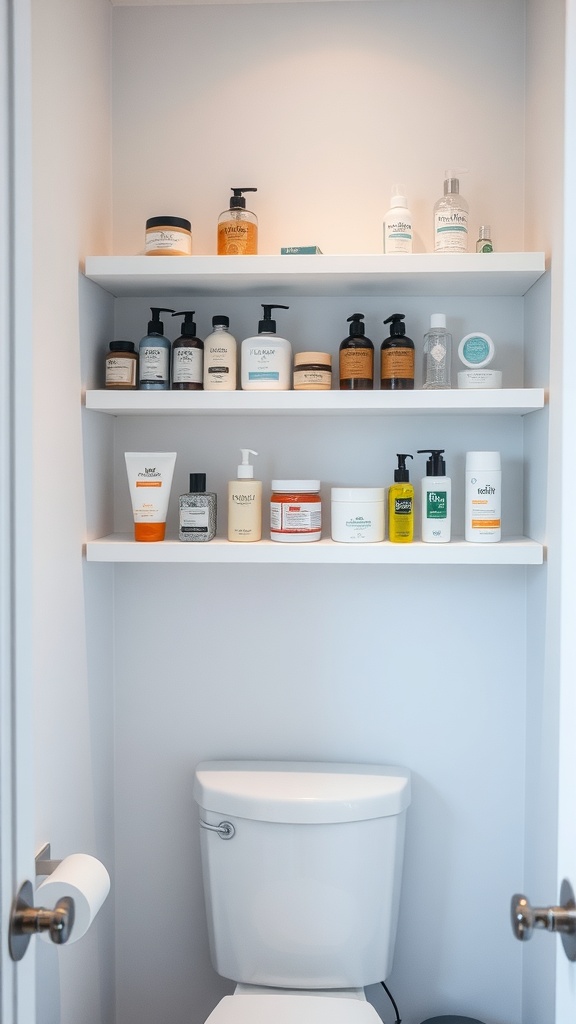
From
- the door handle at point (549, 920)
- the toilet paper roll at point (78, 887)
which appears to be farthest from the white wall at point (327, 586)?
the door handle at point (549, 920)

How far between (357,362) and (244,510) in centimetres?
33

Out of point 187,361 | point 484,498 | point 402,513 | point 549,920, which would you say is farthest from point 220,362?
point 549,920

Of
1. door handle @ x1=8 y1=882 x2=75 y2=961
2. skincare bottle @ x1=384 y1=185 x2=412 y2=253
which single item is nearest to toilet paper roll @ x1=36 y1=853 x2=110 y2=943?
door handle @ x1=8 y1=882 x2=75 y2=961

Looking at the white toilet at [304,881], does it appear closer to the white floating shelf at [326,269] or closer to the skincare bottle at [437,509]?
the skincare bottle at [437,509]

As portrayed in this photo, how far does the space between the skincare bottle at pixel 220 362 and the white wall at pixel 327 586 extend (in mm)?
162

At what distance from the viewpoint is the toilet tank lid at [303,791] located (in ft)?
4.80

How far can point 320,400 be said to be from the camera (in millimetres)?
1421

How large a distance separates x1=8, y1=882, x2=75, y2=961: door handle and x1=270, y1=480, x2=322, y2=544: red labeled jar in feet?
2.51

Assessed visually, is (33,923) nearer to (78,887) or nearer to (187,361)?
(78,887)

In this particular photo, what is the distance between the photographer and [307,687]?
1630 mm

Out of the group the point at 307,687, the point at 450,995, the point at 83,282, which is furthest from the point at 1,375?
the point at 450,995

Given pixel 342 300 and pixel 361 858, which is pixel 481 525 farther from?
pixel 361 858

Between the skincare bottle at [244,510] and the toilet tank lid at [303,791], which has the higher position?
the skincare bottle at [244,510]

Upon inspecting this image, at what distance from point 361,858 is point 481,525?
63 centimetres
